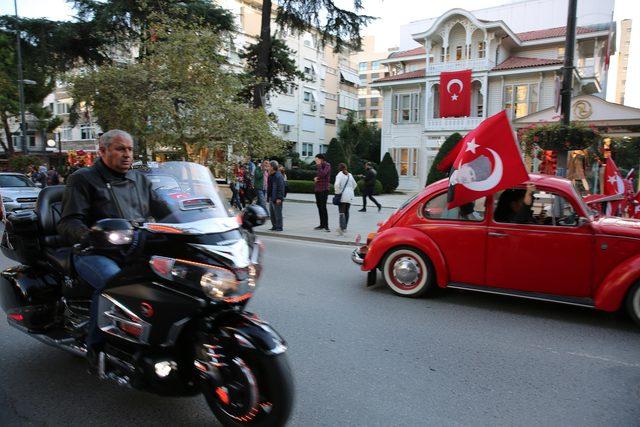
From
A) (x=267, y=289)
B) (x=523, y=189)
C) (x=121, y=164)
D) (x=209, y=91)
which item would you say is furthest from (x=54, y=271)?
(x=209, y=91)

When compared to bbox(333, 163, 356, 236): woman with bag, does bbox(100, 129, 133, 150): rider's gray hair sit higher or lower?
higher

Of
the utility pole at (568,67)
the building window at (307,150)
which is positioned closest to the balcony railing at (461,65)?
the utility pole at (568,67)

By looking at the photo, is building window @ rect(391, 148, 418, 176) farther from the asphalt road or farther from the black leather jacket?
the black leather jacket

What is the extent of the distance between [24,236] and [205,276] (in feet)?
7.49

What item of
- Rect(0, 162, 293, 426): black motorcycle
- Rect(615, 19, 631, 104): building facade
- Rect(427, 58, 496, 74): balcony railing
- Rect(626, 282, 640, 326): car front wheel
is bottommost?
Rect(626, 282, 640, 326): car front wheel

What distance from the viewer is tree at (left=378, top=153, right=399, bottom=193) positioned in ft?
99.9

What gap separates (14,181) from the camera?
16.0 m

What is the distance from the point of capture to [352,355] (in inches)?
167

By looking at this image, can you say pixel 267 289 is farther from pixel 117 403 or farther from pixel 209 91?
pixel 209 91

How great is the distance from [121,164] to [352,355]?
254 cm

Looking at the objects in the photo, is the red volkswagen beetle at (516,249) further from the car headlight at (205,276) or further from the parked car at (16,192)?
the parked car at (16,192)

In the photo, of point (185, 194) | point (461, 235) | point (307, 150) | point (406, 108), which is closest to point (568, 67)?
point (461, 235)

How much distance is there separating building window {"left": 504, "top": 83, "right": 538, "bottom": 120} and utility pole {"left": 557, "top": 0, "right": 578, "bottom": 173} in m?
19.5

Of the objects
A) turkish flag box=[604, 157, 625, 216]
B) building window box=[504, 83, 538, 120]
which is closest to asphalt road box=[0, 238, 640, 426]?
turkish flag box=[604, 157, 625, 216]
